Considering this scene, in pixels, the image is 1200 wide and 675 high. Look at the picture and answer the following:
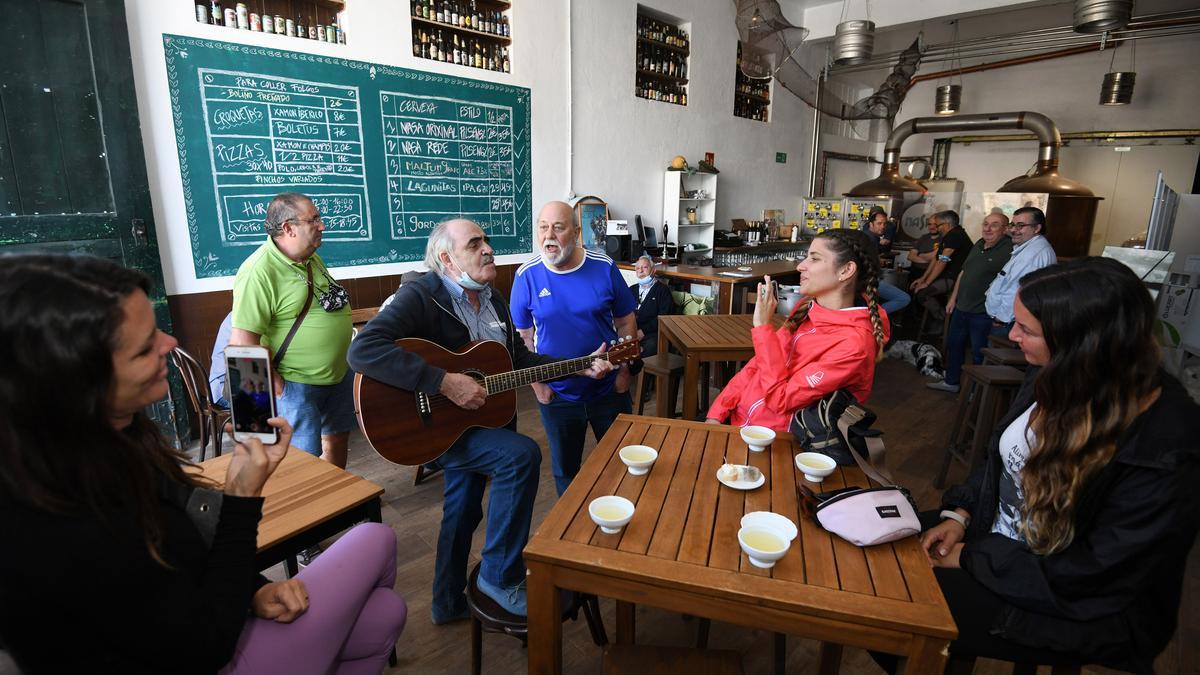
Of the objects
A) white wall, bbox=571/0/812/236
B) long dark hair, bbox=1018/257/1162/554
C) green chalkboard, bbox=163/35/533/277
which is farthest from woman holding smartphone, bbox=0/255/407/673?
white wall, bbox=571/0/812/236

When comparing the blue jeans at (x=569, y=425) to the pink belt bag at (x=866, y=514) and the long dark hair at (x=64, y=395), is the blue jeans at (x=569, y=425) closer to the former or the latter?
the pink belt bag at (x=866, y=514)

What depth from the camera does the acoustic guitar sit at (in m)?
1.95

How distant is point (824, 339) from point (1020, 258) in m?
3.51

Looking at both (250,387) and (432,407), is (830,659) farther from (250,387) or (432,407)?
(250,387)

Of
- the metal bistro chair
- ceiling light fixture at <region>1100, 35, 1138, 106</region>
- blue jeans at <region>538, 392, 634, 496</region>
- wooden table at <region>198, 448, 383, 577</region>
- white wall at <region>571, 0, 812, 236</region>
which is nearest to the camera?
wooden table at <region>198, 448, 383, 577</region>

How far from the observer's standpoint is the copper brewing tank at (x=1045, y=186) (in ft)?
27.7

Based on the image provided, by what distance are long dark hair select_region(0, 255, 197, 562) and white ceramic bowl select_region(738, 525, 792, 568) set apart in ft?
3.67

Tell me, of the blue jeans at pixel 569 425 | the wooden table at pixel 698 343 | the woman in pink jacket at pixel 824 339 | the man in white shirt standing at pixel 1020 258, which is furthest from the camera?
the man in white shirt standing at pixel 1020 258

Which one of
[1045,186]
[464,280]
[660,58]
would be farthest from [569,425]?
[1045,186]

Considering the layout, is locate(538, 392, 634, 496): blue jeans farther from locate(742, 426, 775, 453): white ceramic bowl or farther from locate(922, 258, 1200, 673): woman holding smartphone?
locate(922, 258, 1200, 673): woman holding smartphone

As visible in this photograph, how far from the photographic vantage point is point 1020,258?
450cm

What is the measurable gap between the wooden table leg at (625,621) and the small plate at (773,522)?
0.65 metres

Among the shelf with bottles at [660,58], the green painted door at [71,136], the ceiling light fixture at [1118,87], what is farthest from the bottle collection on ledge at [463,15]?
the ceiling light fixture at [1118,87]

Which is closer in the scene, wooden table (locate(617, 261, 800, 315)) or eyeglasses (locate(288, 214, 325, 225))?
eyeglasses (locate(288, 214, 325, 225))
